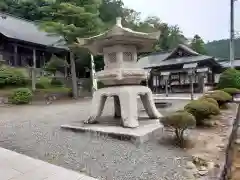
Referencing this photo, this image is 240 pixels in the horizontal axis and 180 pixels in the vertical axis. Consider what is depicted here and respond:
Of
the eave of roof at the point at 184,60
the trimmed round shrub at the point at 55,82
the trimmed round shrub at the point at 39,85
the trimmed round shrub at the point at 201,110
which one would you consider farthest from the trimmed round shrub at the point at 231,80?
the trimmed round shrub at the point at 39,85

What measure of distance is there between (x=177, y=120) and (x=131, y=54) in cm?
281

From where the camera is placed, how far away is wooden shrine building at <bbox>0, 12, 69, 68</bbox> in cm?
2264

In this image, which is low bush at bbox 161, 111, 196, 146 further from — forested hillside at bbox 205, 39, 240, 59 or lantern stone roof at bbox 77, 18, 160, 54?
forested hillside at bbox 205, 39, 240, 59

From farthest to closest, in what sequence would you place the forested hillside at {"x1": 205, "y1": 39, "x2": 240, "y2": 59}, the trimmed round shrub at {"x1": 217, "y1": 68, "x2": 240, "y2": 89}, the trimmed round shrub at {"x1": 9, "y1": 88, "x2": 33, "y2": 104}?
the forested hillside at {"x1": 205, "y1": 39, "x2": 240, "y2": 59} < the trimmed round shrub at {"x1": 217, "y1": 68, "x2": 240, "y2": 89} < the trimmed round shrub at {"x1": 9, "y1": 88, "x2": 33, "y2": 104}

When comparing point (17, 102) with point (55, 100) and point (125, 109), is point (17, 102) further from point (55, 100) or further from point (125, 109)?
point (125, 109)

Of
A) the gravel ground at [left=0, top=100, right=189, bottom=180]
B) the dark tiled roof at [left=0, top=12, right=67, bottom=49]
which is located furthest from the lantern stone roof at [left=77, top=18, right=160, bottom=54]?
the dark tiled roof at [left=0, top=12, right=67, bottom=49]

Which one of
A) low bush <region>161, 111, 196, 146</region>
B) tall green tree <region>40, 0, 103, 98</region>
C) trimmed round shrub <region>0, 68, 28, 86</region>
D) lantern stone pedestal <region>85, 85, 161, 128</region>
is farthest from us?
trimmed round shrub <region>0, 68, 28, 86</region>

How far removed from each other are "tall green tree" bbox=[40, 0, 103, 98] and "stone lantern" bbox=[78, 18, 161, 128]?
10531mm

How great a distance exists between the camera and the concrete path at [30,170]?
12.9 ft

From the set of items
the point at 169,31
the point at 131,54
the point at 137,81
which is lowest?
the point at 137,81

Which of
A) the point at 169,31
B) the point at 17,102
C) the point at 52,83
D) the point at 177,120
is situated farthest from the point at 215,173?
the point at 169,31

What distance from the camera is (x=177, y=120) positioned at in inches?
209

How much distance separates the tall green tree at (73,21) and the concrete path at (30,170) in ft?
43.6

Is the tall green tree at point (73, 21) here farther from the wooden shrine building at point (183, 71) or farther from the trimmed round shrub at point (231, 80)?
the trimmed round shrub at point (231, 80)
